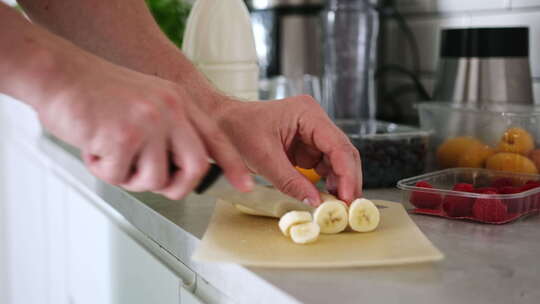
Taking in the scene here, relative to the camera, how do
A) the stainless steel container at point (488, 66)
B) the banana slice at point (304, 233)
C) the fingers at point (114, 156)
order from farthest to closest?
the stainless steel container at point (488, 66), the banana slice at point (304, 233), the fingers at point (114, 156)

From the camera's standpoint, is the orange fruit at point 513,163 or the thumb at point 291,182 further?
the orange fruit at point 513,163

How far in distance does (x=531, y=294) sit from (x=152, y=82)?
1.07 ft

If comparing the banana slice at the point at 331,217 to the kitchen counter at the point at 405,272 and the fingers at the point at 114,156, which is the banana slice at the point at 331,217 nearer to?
the kitchen counter at the point at 405,272

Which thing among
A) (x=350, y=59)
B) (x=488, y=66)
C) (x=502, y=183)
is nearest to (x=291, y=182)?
(x=502, y=183)

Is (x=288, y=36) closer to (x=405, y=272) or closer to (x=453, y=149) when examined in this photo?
(x=453, y=149)

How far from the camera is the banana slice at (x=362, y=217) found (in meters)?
0.63

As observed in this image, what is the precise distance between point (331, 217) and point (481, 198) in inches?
6.8

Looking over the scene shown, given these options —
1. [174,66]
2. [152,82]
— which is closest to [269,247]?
[152,82]

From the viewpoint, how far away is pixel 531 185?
29.5 inches

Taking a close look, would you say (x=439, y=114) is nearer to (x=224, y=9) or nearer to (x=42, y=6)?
(x=224, y=9)

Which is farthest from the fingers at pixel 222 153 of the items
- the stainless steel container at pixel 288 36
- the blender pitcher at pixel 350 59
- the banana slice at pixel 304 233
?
the stainless steel container at pixel 288 36

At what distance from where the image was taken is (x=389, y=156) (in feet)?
2.88

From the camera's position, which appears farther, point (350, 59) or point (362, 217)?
point (350, 59)

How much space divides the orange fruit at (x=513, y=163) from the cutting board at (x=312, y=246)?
0.22 m
